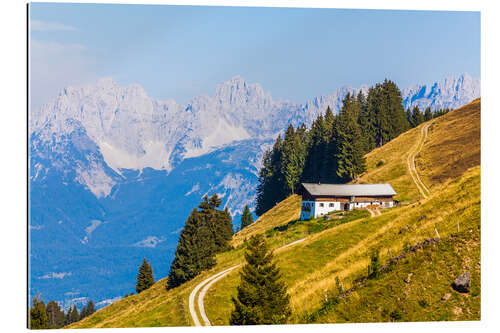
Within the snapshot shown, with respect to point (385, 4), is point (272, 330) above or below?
below

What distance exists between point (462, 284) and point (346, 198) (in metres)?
43.2

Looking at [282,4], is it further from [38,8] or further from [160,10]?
[38,8]

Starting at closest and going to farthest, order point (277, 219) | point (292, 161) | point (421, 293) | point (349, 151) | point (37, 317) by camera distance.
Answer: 1. point (421, 293)
2. point (37, 317)
3. point (277, 219)
4. point (349, 151)
5. point (292, 161)

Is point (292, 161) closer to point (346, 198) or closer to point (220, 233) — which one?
point (346, 198)

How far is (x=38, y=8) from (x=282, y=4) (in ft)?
51.0

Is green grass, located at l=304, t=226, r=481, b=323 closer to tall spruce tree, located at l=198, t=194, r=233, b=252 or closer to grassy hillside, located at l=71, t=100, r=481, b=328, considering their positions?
grassy hillside, located at l=71, t=100, r=481, b=328

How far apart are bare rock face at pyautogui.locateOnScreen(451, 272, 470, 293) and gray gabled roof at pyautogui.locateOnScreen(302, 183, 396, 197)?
4221cm

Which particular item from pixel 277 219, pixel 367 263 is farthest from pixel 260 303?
pixel 277 219

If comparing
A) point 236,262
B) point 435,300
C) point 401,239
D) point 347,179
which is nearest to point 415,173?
point 347,179

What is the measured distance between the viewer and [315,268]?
41594 millimetres

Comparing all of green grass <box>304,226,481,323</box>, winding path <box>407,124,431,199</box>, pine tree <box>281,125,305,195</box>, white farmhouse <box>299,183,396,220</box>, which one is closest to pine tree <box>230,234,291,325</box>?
green grass <box>304,226,481,323</box>

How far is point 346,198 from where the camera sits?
225ft

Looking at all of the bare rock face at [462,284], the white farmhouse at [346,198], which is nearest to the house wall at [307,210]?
the white farmhouse at [346,198]
